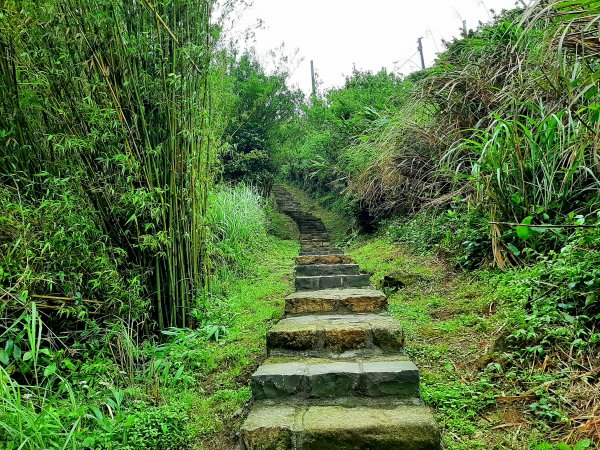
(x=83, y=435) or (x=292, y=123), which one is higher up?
(x=292, y=123)

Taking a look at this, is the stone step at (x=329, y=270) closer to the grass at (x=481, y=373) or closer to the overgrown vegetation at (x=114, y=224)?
the grass at (x=481, y=373)

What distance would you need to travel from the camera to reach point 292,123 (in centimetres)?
952

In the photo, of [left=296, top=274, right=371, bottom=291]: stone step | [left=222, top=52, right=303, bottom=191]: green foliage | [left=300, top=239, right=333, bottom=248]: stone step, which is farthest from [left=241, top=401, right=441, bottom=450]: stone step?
[left=222, top=52, right=303, bottom=191]: green foliage

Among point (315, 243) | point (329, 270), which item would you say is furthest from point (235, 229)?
point (315, 243)

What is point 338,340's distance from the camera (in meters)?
2.44

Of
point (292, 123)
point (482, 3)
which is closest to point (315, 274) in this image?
point (482, 3)

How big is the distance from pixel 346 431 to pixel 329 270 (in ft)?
8.55

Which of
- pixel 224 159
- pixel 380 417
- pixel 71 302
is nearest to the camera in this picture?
pixel 380 417

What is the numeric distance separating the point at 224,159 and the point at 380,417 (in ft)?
25.2

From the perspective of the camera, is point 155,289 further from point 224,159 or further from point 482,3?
point 224,159

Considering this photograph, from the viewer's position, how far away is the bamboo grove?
2.36 m

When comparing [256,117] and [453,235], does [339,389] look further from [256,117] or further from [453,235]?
[256,117]

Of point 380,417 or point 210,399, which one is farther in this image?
point 210,399

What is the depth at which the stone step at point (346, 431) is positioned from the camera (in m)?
1.69
